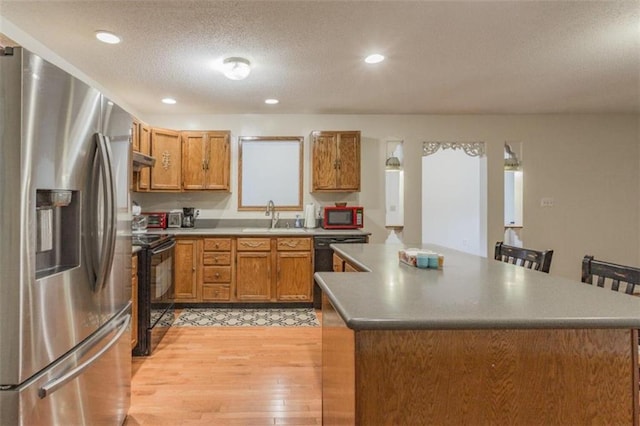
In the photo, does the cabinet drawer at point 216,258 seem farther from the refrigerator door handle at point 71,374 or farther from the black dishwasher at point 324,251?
the refrigerator door handle at point 71,374

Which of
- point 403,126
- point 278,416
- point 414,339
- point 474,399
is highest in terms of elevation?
point 403,126

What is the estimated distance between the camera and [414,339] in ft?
3.25

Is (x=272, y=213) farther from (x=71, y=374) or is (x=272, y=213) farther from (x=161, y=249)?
(x=71, y=374)

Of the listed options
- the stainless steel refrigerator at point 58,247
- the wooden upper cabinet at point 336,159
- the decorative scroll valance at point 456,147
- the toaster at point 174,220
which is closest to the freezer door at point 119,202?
the stainless steel refrigerator at point 58,247

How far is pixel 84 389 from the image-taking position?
1.44m

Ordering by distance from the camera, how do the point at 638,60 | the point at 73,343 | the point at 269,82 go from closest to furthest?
the point at 73,343 → the point at 638,60 → the point at 269,82

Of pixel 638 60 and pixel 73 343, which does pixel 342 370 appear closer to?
pixel 73 343

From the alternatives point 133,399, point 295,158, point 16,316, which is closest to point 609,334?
point 16,316

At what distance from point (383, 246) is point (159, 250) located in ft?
6.36

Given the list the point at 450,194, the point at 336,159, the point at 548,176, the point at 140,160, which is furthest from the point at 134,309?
the point at 450,194

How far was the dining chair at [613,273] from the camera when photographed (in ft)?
4.44

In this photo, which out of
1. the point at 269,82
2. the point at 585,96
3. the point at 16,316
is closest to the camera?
the point at 16,316

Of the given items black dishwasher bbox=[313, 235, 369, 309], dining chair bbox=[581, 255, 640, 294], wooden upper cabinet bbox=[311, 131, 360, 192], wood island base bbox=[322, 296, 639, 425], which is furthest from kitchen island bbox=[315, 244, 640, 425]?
wooden upper cabinet bbox=[311, 131, 360, 192]

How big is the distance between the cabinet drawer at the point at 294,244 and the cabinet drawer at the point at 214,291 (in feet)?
2.63
